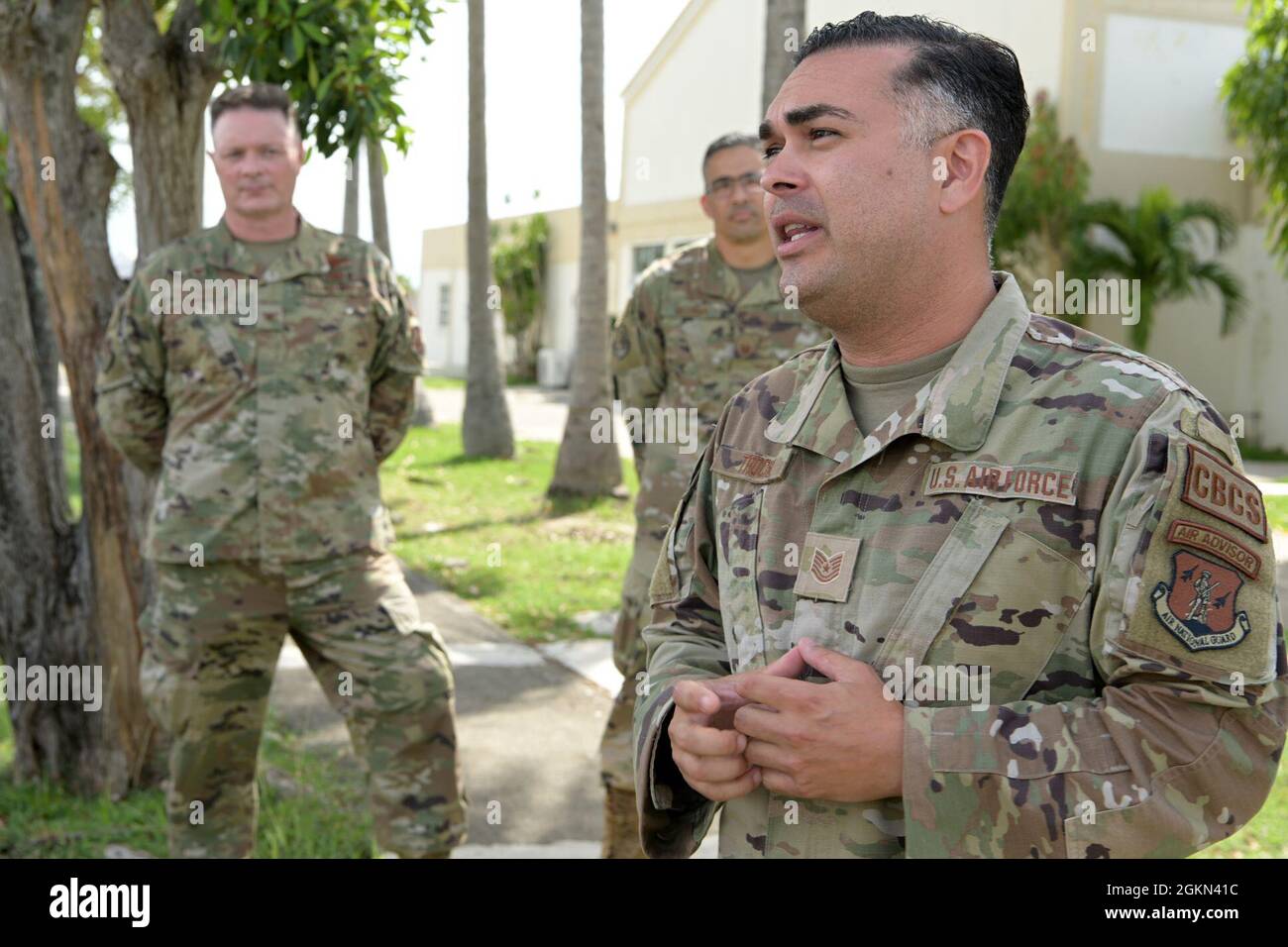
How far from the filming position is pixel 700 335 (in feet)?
14.3

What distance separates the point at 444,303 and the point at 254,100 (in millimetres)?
29155

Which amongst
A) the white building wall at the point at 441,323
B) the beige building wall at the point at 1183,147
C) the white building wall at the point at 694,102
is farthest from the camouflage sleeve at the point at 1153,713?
the white building wall at the point at 441,323

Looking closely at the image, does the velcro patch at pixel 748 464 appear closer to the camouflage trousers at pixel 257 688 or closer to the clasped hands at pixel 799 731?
the clasped hands at pixel 799 731

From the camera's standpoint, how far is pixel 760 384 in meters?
2.13

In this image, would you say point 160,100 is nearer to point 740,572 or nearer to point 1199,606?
point 740,572

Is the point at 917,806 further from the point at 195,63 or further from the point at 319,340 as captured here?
the point at 195,63

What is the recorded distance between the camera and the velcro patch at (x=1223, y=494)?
1518 mm

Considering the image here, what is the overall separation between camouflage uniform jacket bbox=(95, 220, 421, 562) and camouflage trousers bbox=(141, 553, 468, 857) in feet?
0.38

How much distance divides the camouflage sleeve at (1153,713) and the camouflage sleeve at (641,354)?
9.76 ft

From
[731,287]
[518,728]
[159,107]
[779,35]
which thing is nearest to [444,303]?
[779,35]

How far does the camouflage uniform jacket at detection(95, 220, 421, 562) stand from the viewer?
3.80 meters
